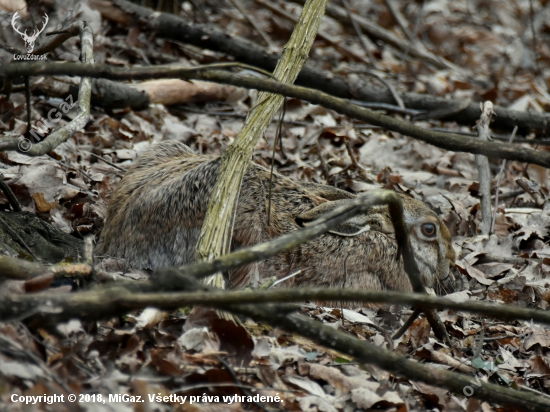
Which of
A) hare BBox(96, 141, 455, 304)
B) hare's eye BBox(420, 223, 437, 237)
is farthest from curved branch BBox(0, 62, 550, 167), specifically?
hare's eye BBox(420, 223, 437, 237)

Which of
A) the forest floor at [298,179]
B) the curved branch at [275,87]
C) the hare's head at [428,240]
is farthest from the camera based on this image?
the hare's head at [428,240]

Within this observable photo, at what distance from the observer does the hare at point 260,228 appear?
485 cm

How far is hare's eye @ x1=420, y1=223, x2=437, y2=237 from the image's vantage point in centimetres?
570

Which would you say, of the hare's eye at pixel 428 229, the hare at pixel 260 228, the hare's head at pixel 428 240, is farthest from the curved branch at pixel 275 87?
the hare's eye at pixel 428 229

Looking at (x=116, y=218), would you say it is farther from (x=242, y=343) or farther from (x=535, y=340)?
(x=535, y=340)

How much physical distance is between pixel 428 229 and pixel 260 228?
1.63 metres

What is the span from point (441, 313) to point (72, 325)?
118 inches

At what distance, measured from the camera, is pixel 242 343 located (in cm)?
350

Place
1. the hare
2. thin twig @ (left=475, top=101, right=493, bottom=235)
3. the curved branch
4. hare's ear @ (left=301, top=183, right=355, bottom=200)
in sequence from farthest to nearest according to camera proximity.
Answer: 1. thin twig @ (left=475, top=101, right=493, bottom=235)
2. hare's ear @ (left=301, top=183, right=355, bottom=200)
3. the hare
4. the curved branch

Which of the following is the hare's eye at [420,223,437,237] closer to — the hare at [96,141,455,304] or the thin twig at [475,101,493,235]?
the hare at [96,141,455,304]

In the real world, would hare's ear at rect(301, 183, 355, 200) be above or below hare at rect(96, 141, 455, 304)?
above

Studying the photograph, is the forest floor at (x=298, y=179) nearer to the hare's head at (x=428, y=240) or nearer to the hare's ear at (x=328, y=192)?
the hare's head at (x=428, y=240)

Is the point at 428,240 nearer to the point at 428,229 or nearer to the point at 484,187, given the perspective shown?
the point at 428,229

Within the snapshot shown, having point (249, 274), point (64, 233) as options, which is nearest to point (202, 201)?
point (249, 274)
